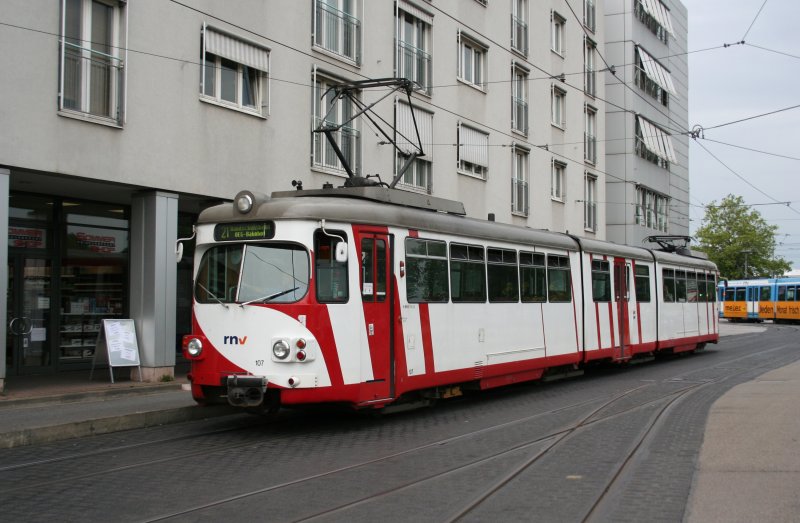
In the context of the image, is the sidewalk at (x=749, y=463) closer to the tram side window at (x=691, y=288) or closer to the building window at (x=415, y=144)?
the tram side window at (x=691, y=288)

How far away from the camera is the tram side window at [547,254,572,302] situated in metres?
15.4

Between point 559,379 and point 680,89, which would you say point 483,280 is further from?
point 680,89

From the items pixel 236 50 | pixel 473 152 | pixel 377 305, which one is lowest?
pixel 377 305

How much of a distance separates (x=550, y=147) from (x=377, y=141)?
11778 millimetres

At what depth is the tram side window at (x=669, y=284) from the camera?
2170 cm

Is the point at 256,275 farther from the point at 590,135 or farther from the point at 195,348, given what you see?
the point at 590,135

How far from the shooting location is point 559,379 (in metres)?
16.9

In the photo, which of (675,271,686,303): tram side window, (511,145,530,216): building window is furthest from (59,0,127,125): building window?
(511,145,530,216): building window

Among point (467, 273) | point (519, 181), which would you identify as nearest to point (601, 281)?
point (467, 273)

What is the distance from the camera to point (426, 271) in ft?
37.9

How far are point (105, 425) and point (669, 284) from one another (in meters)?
16.0

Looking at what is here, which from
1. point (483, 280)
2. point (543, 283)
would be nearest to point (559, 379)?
point (543, 283)

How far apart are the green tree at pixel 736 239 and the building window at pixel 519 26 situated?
51.8 meters

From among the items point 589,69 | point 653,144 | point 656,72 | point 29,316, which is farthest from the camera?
point 656,72
